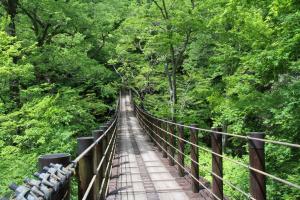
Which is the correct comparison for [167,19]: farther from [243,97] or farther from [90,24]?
[243,97]

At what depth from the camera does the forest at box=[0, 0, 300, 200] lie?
10.0 m

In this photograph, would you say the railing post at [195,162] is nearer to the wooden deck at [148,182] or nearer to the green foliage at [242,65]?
the wooden deck at [148,182]

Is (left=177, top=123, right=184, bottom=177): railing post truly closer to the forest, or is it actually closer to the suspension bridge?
the suspension bridge

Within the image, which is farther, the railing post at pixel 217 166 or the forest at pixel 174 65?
the forest at pixel 174 65

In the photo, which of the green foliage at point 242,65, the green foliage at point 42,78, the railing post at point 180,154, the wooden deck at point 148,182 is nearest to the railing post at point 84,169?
the wooden deck at point 148,182

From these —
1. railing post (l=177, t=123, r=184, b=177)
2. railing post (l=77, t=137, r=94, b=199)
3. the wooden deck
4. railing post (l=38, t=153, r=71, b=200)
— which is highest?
railing post (l=38, t=153, r=71, b=200)

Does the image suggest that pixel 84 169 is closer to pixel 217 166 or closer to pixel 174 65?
pixel 217 166

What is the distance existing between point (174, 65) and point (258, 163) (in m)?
17.7

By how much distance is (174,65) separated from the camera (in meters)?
21.4

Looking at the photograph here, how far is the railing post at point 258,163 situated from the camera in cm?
386

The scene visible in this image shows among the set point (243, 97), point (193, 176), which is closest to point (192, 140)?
point (193, 176)

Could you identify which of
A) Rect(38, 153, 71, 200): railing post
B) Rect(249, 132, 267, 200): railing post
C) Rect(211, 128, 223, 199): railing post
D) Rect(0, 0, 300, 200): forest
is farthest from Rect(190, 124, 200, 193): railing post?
Rect(38, 153, 71, 200): railing post

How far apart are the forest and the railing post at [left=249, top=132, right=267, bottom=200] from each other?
373 cm

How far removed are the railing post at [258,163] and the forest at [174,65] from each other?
373cm
